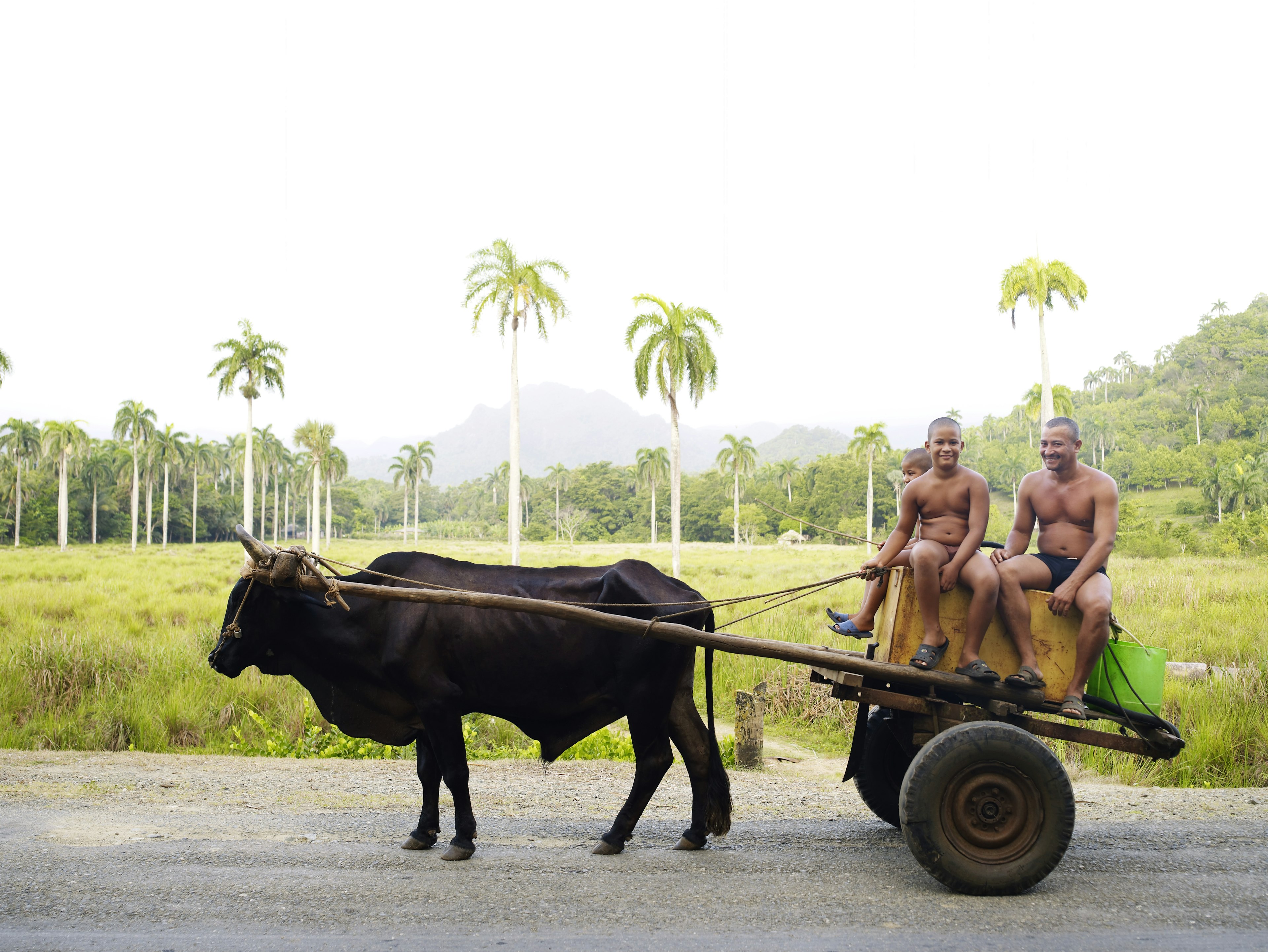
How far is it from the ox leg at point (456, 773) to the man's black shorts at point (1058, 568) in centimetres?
372

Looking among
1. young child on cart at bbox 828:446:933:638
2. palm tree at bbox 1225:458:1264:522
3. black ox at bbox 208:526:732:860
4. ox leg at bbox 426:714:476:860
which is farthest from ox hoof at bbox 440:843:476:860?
palm tree at bbox 1225:458:1264:522

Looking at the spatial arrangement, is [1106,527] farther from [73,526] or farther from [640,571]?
Answer: [73,526]

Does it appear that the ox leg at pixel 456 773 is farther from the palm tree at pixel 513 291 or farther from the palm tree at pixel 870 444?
the palm tree at pixel 870 444

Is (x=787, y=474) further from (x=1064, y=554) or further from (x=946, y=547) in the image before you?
(x=946, y=547)

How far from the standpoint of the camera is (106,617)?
1861cm

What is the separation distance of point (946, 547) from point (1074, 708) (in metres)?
1.13

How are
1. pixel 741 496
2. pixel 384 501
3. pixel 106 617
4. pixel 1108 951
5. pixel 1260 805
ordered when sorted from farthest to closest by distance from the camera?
pixel 384 501
pixel 741 496
pixel 106 617
pixel 1260 805
pixel 1108 951

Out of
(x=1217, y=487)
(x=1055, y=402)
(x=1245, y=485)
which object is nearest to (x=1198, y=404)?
(x=1217, y=487)

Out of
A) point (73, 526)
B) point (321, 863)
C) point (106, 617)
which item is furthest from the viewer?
point (73, 526)

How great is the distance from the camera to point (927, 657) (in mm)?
4703

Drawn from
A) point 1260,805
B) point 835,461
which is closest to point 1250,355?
point 835,461

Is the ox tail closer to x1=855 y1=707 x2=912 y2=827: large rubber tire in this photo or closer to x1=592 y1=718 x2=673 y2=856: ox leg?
x1=592 y1=718 x2=673 y2=856: ox leg

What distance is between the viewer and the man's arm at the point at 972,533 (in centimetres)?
481

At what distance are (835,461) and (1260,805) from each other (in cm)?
10099
